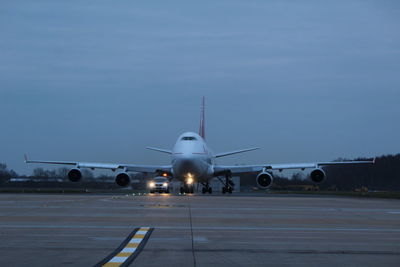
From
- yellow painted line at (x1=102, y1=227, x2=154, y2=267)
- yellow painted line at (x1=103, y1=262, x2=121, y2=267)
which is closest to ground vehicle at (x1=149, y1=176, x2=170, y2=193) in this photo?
yellow painted line at (x1=102, y1=227, x2=154, y2=267)

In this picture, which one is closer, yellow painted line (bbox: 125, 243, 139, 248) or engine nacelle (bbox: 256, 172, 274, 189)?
yellow painted line (bbox: 125, 243, 139, 248)

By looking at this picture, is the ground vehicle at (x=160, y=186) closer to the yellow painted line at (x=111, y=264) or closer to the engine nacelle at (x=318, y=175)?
the engine nacelle at (x=318, y=175)

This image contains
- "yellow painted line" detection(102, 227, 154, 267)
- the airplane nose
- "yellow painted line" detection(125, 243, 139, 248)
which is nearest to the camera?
"yellow painted line" detection(102, 227, 154, 267)

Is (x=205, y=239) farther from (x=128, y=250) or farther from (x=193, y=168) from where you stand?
(x=193, y=168)

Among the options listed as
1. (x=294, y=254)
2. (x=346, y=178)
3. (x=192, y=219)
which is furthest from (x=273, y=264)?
(x=346, y=178)

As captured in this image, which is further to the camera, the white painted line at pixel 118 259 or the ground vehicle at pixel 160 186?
the ground vehicle at pixel 160 186

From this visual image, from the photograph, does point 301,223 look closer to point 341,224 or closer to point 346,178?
point 341,224

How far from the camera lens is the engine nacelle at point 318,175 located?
5379cm

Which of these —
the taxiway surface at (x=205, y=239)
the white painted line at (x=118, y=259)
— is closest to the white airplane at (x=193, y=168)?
the taxiway surface at (x=205, y=239)

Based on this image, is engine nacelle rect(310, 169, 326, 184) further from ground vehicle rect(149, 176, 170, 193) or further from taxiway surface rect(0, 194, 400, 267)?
taxiway surface rect(0, 194, 400, 267)

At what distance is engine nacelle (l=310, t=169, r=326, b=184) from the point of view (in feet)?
176

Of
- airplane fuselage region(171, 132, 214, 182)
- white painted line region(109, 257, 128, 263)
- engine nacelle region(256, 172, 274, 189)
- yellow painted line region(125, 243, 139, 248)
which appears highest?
airplane fuselage region(171, 132, 214, 182)

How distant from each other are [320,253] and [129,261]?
3293 mm

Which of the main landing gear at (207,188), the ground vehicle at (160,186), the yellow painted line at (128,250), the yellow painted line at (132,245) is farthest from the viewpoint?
the main landing gear at (207,188)
